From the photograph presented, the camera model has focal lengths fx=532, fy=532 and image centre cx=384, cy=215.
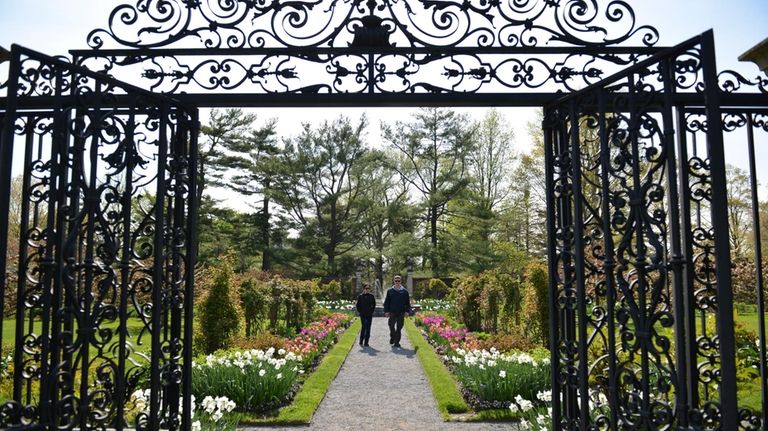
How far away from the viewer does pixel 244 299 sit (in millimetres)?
11773

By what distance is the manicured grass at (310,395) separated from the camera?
573 cm

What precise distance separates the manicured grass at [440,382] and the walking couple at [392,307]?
1.84 feet

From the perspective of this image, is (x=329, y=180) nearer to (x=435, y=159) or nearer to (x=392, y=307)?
(x=435, y=159)

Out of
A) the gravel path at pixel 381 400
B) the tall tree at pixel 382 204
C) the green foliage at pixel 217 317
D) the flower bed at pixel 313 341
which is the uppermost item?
the tall tree at pixel 382 204

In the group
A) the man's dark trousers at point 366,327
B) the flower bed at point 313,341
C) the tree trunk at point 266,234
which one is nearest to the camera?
the flower bed at point 313,341

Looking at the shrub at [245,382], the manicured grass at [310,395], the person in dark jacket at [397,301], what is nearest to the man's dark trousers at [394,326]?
the person in dark jacket at [397,301]

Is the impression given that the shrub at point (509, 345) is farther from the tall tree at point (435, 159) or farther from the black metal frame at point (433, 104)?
the tall tree at point (435, 159)

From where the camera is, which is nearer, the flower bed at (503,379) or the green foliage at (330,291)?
the flower bed at (503,379)

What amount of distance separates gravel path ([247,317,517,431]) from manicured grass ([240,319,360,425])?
0.32 ft

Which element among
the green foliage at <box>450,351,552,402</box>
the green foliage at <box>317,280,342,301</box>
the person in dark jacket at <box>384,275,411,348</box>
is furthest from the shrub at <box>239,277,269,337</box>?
the green foliage at <box>317,280,342,301</box>

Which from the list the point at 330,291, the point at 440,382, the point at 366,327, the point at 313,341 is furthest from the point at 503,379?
the point at 330,291

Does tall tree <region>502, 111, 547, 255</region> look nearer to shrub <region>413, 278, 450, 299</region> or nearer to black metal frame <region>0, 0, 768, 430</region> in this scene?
shrub <region>413, 278, 450, 299</region>

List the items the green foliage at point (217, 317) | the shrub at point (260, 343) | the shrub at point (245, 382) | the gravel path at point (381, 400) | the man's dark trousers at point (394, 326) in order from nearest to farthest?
the gravel path at point (381, 400), the shrub at point (245, 382), the shrub at point (260, 343), the green foliage at point (217, 317), the man's dark trousers at point (394, 326)

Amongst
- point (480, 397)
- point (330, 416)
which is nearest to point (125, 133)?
point (330, 416)
